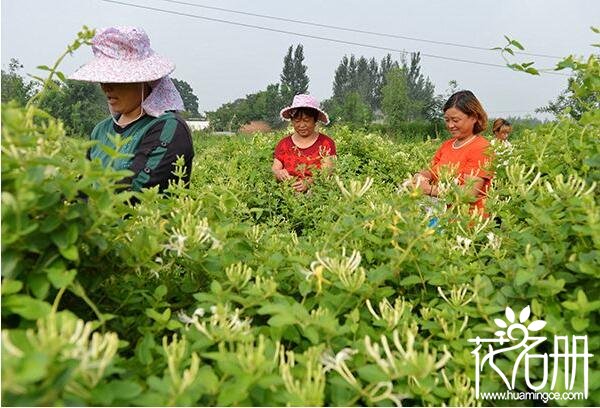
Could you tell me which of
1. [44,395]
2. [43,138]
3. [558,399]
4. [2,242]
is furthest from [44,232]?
[558,399]

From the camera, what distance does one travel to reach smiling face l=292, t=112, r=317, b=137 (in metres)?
4.72

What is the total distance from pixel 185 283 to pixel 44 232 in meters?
0.49

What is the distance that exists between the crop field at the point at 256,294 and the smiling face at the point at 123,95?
1.14m

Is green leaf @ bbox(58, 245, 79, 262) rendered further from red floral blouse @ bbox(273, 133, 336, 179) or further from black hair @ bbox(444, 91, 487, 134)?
red floral blouse @ bbox(273, 133, 336, 179)

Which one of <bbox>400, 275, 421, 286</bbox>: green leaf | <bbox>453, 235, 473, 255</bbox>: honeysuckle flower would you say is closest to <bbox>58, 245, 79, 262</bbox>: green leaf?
<bbox>400, 275, 421, 286</bbox>: green leaf

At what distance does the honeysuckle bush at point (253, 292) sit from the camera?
98cm

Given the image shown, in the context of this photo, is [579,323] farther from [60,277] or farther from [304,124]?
[304,124]

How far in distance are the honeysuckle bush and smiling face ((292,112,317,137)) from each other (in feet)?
9.48

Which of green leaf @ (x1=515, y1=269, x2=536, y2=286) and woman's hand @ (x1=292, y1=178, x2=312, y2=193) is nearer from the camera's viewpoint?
green leaf @ (x1=515, y1=269, x2=536, y2=286)

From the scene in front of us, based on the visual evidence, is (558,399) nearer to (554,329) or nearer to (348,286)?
(554,329)

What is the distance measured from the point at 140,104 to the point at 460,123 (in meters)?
1.91

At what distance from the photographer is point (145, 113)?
9.12 ft

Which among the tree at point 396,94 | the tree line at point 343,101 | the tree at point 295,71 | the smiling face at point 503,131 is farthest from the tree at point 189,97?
the smiling face at point 503,131

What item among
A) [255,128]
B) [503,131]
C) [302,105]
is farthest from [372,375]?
[255,128]
